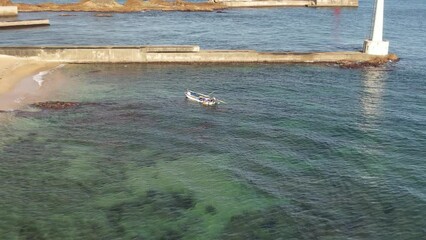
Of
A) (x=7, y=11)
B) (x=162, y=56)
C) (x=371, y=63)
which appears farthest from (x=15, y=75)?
(x=7, y=11)

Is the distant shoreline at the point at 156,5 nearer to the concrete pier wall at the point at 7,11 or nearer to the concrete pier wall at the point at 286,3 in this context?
the concrete pier wall at the point at 286,3

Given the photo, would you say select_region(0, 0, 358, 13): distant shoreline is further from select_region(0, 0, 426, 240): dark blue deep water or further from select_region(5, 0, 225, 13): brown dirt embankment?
select_region(0, 0, 426, 240): dark blue deep water

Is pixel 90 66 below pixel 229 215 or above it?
above

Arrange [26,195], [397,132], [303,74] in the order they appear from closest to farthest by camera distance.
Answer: [26,195], [397,132], [303,74]

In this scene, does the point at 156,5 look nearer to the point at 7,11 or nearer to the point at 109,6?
Result: the point at 109,6

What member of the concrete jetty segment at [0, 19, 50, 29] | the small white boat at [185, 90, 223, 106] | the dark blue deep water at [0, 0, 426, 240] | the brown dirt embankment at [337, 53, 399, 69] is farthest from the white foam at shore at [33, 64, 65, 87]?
the concrete jetty segment at [0, 19, 50, 29]

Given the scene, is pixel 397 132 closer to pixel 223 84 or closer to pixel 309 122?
pixel 309 122

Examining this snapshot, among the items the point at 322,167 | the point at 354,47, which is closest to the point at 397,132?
the point at 322,167

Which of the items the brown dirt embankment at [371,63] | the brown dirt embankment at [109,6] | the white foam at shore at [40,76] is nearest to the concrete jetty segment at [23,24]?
the brown dirt embankment at [109,6]
